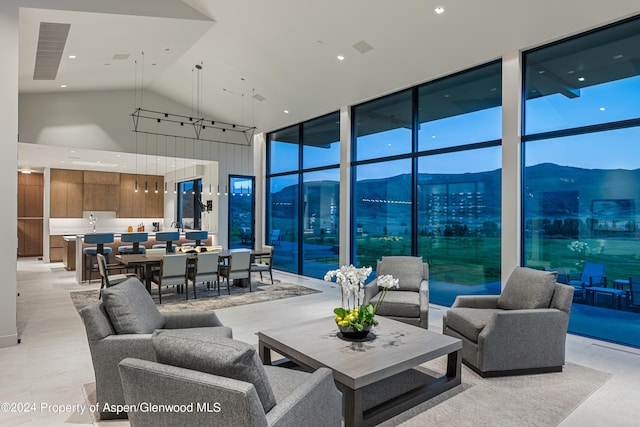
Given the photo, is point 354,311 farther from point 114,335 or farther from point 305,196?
point 305,196

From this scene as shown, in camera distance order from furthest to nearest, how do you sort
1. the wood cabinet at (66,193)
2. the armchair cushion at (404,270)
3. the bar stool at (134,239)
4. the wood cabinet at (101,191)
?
the wood cabinet at (101,191) < the wood cabinet at (66,193) < the bar stool at (134,239) < the armchair cushion at (404,270)

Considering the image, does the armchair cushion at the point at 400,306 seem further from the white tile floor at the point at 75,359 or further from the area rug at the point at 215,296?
the area rug at the point at 215,296

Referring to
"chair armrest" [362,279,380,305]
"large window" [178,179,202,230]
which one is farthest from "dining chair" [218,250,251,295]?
"large window" [178,179,202,230]

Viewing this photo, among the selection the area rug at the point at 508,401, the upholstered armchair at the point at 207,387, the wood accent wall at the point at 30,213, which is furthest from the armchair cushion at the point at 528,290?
the wood accent wall at the point at 30,213

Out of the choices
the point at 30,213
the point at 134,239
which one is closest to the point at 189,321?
the point at 134,239

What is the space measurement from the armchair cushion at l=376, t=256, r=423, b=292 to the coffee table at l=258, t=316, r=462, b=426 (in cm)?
152

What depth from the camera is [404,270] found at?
5090 millimetres

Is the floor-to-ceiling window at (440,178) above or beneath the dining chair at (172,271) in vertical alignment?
above

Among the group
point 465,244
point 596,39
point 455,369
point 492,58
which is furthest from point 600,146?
point 455,369

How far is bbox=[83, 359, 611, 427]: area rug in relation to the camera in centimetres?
262

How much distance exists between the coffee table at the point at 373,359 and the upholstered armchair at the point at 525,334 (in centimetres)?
38

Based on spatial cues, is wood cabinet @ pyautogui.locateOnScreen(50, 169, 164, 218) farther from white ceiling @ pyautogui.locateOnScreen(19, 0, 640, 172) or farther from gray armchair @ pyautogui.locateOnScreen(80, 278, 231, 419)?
gray armchair @ pyautogui.locateOnScreen(80, 278, 231, 419)

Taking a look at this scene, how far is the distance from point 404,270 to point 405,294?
44 centimetres

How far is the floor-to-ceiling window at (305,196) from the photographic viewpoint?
8.35 m
